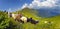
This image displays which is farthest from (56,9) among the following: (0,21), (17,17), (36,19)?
(0,21)

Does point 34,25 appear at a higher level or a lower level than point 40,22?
lower

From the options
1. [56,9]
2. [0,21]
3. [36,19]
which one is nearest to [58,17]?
[56,9]

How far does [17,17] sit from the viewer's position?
780 cm

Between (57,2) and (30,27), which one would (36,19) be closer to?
(30,27)

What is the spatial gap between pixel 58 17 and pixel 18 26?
56.3 inches

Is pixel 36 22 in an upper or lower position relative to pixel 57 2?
lower

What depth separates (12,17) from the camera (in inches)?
305

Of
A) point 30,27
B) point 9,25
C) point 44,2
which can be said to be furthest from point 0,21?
point 44,2

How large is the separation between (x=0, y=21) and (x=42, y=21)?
4.75 ft

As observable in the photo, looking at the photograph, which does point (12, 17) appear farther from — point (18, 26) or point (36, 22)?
point (36, 22)

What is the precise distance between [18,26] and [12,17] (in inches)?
15.0

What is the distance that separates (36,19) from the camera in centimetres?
773

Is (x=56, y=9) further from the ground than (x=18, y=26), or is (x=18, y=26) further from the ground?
(x=56, y=9)

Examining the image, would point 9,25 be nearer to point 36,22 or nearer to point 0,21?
point 0,21
